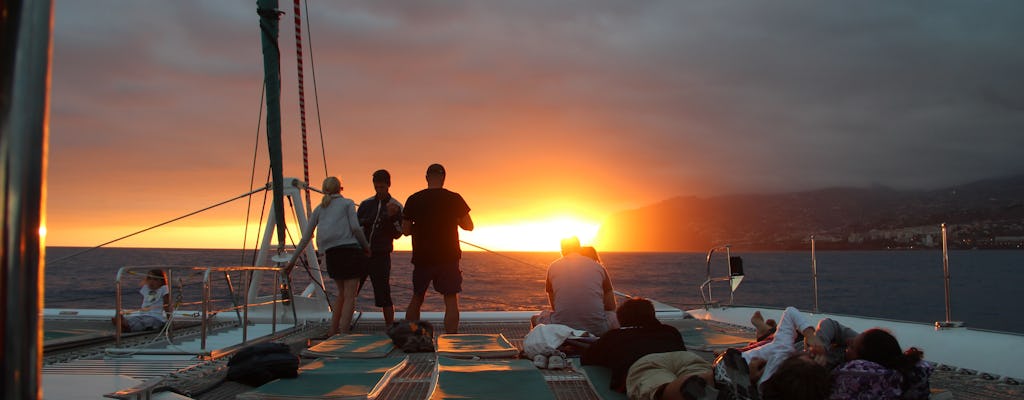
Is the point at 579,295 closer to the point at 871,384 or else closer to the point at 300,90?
the point at 871,384

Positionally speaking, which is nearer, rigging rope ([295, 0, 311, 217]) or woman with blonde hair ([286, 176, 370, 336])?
woman with blonde hair ([286, 176, 370, 336])

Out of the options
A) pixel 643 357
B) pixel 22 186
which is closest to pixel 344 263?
pixel 643 357

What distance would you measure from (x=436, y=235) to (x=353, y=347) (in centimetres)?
163

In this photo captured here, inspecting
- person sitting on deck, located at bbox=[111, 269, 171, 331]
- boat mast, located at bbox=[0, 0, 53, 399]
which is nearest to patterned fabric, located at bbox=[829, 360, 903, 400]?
boat mast, located at bbox=[0, 0, 53, 399]

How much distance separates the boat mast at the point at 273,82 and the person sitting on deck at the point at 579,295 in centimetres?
380

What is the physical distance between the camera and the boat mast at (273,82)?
8.04m

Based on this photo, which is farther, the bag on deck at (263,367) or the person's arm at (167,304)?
the person's arm at (167,304)

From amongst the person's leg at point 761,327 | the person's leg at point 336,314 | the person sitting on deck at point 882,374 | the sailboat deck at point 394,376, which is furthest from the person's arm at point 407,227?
the person sitting on deck at point 882,374

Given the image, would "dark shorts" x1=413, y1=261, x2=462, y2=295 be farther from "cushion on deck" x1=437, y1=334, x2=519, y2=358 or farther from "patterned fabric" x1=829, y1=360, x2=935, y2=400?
"patterned fabric" x1=829, y1=360, x2=935, y2=400

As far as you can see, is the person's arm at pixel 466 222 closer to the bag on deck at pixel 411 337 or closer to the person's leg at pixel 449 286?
the person's leg at pixel 449 286

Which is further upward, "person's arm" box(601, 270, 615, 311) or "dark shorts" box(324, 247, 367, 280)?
"dark shorts" box(324, 247, 367, 280)

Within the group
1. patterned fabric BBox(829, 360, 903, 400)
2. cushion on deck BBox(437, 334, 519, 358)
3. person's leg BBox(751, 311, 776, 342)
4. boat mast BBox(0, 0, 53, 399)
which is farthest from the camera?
cushion on deck BBox(437, 334, 519, 358)

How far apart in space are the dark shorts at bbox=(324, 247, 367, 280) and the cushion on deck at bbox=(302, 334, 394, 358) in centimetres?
74

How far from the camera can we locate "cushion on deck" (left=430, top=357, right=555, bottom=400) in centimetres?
386
